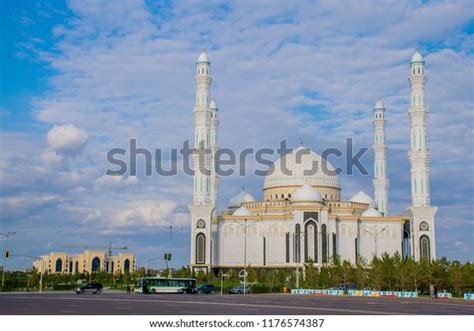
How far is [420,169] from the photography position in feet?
243

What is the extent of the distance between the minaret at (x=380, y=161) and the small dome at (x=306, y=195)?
34.4 ft

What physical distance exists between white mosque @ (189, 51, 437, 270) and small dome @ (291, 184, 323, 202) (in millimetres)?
119

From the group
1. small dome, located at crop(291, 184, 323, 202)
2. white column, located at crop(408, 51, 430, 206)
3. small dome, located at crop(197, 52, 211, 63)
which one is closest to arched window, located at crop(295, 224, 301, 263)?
small dome, located at crop(291, 184, 323, 202)

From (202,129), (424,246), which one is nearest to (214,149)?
(202,129)

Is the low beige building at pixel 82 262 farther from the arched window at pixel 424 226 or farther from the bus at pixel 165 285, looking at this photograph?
the bus at pixel 165 285

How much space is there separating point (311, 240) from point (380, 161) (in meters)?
15.8

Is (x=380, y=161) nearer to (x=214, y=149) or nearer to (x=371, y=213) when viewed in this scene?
(x=371, y=213)

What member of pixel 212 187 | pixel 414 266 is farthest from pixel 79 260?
pixel 414 266

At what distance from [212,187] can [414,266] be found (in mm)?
34967

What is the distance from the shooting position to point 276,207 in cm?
8050

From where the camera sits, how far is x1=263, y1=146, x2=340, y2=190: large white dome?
84.6 m

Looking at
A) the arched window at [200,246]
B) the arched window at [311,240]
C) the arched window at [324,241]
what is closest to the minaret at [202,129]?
the arched window at [200,246]

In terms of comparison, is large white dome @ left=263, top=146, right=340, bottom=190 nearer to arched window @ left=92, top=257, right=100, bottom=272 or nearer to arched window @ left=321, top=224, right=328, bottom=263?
arched window @ left=321, top=224, right=328, bottom=263

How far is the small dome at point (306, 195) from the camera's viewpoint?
77375 mm
